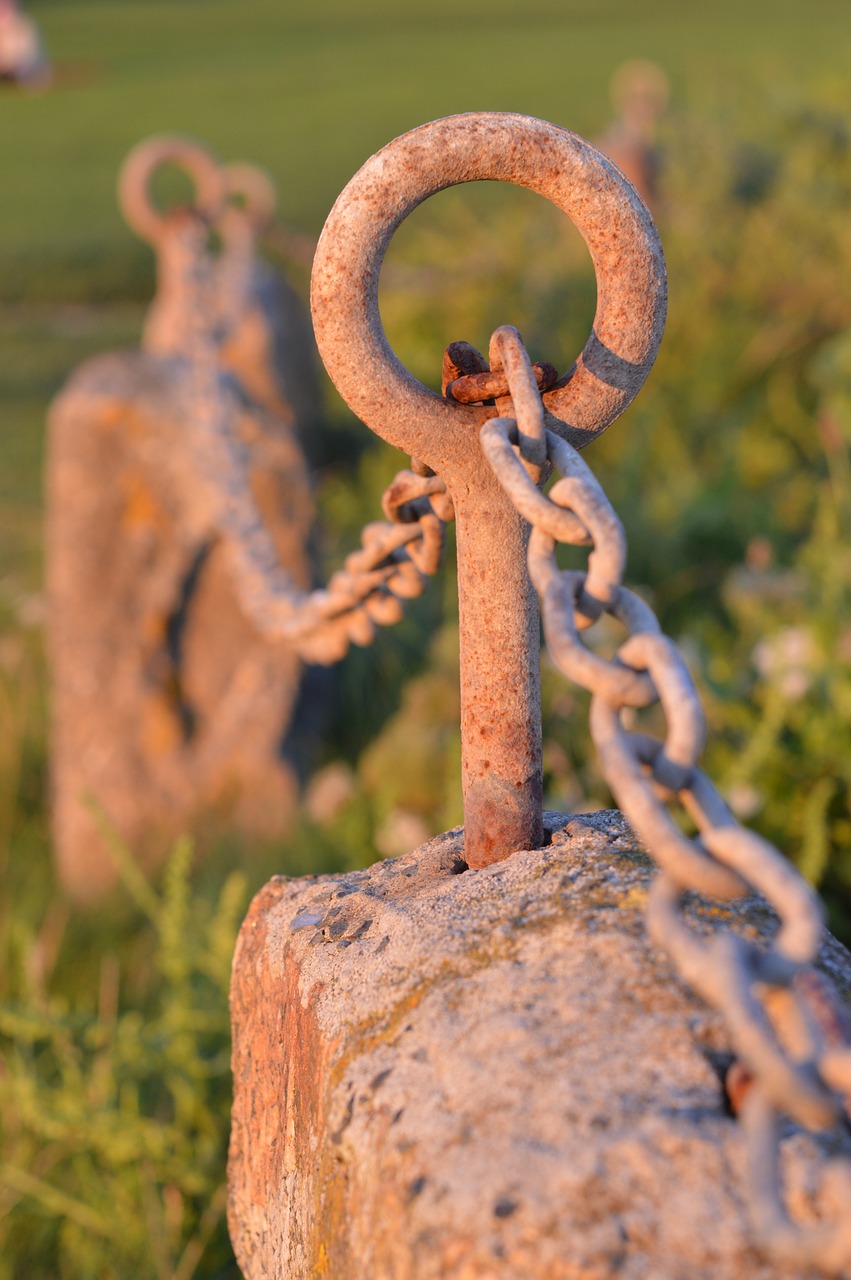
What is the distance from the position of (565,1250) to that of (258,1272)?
0.41m

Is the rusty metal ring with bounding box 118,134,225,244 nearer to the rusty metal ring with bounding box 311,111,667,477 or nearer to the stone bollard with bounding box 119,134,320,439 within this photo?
the stone bollard with bounding box 119,134,320,439

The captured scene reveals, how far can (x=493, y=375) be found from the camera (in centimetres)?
76

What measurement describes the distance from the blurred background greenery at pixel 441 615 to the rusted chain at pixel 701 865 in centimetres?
105

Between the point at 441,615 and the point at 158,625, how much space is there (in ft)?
2.83

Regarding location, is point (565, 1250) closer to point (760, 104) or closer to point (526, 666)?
point (526, 666)

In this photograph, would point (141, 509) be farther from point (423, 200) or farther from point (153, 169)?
point (423, 200)

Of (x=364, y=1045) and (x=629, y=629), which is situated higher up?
(x=629, y=629)

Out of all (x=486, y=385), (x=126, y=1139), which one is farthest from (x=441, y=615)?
(x=486, y=385)

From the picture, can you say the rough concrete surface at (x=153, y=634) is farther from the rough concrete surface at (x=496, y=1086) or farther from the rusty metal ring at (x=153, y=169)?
the rough concrete surface at (x=496, y=1086)

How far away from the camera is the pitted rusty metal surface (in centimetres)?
72

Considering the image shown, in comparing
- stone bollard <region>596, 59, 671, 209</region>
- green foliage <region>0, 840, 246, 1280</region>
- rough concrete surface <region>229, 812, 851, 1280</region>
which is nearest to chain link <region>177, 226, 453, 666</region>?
rough concrete surface <region>229, 812, 851, 1280</region>

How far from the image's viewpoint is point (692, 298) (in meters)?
4.43

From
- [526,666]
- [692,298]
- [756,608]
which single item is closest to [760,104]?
[692,298]

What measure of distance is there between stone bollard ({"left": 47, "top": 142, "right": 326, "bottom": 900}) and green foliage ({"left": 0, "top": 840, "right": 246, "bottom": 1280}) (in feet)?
2.66
